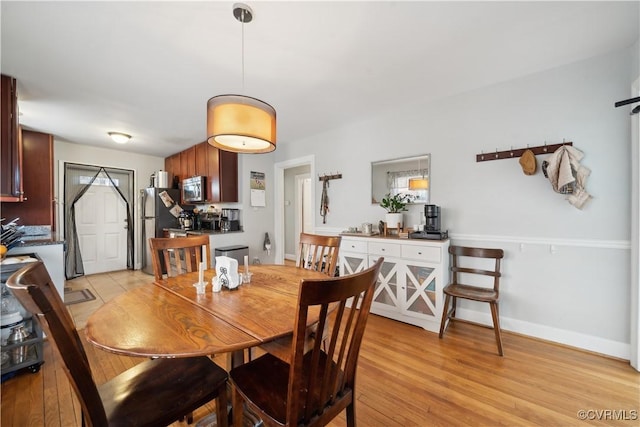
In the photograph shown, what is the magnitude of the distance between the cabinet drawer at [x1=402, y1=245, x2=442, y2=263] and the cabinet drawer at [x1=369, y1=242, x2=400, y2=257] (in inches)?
3.3

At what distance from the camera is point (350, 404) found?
3.52 feet

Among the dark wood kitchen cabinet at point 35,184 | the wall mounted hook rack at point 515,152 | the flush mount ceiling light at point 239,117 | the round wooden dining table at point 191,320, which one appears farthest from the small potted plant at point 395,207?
the dark wood kitchen cabinet at point 35,184

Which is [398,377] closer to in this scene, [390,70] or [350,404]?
[350,404]

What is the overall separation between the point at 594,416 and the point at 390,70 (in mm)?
2689

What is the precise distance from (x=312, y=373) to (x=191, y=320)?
55 cm

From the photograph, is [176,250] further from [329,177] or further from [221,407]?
[329,177]

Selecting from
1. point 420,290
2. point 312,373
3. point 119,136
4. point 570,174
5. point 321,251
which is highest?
point 119,136

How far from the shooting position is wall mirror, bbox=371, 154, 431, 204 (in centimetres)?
285

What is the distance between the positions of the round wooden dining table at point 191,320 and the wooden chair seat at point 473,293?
1586mm

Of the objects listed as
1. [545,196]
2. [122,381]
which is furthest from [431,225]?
[122,381]

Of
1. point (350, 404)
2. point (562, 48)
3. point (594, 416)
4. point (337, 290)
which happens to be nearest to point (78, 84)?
point (337, 290)

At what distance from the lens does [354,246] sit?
2.94 meters

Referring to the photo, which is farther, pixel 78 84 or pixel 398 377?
pixel 78 84

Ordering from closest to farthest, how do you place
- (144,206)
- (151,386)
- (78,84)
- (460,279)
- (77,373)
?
1. (77,373)
2. (151,386)
3. (78,84)
4. (460,279)
5. (144,206)
